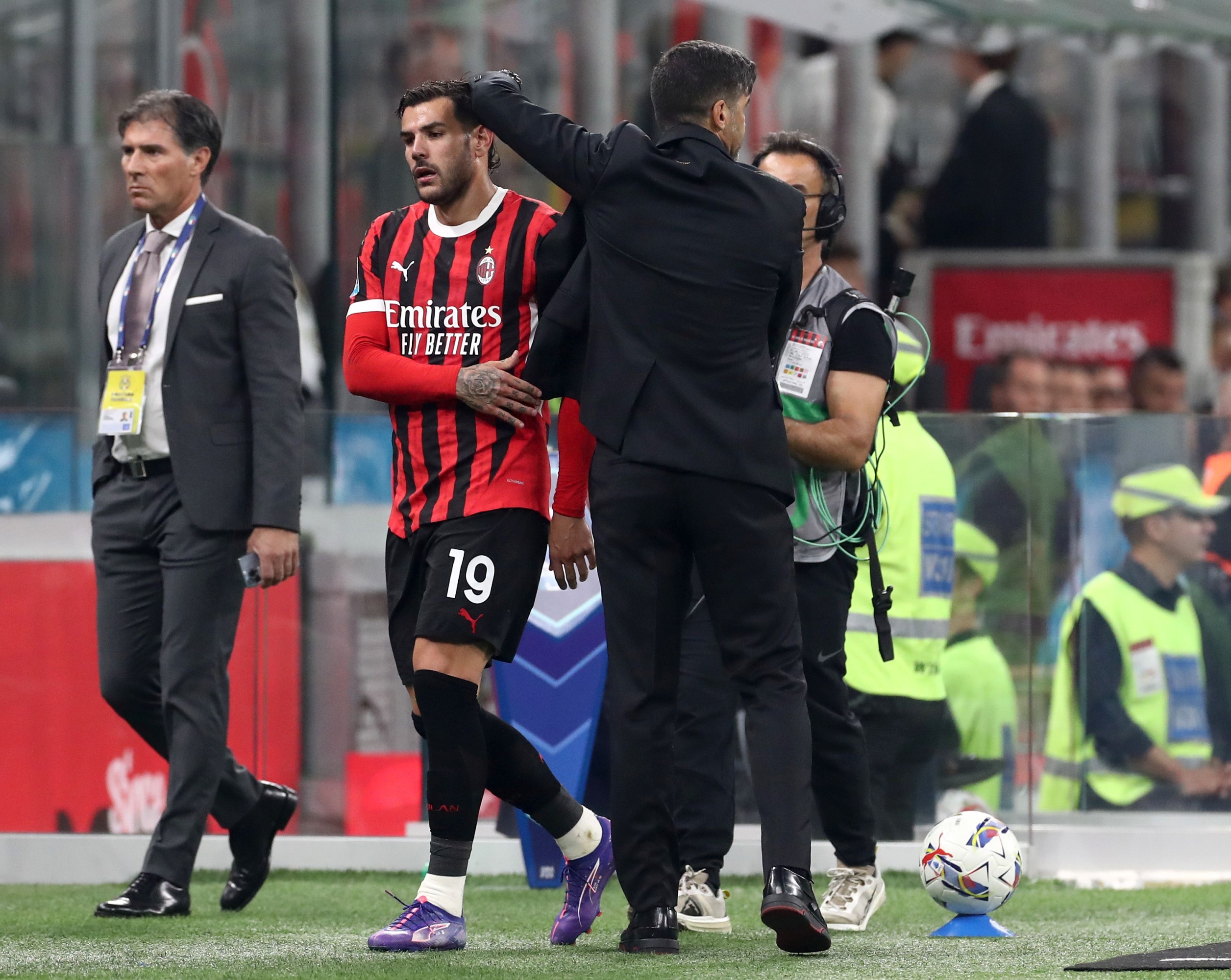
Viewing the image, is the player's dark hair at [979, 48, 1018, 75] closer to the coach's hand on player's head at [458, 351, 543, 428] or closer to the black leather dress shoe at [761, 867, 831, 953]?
the coach's hand on player's head at [458, 351, 543, 428]

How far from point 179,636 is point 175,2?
5953 mm

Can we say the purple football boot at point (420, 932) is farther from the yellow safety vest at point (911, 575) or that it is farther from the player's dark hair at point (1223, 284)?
the player's dark hair at point (1223, 284)

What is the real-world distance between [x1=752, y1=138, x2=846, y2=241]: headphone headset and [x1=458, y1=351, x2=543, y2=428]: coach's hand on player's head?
1.04 m

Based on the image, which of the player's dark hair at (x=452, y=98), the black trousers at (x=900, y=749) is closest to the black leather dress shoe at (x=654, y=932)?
the player's dark hair at (x=452, y=98)

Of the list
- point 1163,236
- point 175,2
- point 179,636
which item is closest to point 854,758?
point 179,636

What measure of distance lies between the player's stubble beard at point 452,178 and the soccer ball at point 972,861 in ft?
5.74

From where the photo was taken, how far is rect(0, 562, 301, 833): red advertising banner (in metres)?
6.90

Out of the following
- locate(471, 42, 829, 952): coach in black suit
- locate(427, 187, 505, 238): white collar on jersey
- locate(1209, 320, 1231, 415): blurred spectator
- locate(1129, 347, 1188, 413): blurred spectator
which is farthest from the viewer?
locate(1129, 347, 1188, 413): blurred spectator

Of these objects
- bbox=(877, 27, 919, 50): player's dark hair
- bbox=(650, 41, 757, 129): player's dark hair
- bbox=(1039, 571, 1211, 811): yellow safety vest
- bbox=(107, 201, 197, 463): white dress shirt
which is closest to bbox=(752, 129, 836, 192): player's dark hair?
bbox=(650, 41, 757, 129): player's dark hair

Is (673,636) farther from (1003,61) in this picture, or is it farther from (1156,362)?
(1003,61)

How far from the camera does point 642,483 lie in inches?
177

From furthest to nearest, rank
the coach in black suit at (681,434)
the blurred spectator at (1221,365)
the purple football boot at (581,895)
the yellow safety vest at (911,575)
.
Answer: the blurred spectator at (1221,365), the yellow safety vest at (911,575), the purple football boot at (581,895), the coach in black suit at (681,434)

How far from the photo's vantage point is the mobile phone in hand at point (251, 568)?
5297 millimetres

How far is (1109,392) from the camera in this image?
11695 millimetres
